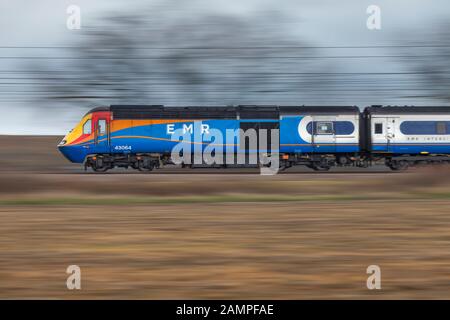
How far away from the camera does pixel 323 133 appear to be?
3747 cm

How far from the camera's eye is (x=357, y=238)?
15.0 m

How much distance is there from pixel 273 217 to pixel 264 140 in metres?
19.2

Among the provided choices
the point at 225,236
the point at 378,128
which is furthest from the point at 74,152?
the point at 225,236

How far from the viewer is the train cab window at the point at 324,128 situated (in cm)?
3738

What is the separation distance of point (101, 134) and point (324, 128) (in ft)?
36.9

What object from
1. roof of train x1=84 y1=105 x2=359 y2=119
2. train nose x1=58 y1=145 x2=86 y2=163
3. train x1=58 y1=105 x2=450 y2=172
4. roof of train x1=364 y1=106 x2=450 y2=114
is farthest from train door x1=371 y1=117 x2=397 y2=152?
train nose x1=58 y1=145 x2=86 y2=163

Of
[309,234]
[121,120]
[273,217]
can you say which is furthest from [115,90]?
[309,234]

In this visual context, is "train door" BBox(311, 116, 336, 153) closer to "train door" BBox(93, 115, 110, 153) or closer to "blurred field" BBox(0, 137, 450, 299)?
"blurred field" BBox(0, 137, 450, 299)

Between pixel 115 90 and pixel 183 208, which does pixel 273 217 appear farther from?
pixel 115 90

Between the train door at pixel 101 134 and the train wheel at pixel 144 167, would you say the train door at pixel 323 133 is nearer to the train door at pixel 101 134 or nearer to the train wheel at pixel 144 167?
the train wheel at pixel 144 167

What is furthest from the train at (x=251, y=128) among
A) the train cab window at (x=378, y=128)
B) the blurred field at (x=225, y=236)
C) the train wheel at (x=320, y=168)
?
the blurred field at (x=225, y=236)

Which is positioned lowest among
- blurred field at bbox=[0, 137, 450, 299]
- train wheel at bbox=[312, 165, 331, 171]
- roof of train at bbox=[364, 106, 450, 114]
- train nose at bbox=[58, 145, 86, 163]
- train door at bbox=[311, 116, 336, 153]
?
blurred field at bbox=[0, 137, 450, 299]

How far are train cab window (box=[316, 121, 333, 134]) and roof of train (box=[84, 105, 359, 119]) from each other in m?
0.61

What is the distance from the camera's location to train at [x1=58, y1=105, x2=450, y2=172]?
1463 inches
